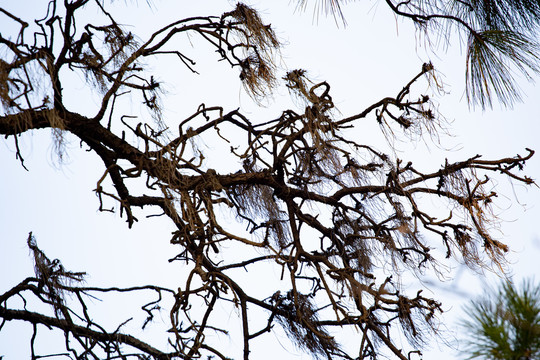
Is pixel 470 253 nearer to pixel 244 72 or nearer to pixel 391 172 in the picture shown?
pixel 391 172

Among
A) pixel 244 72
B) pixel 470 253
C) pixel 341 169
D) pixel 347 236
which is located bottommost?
pixel 470 253

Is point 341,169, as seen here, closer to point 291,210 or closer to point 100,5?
point 291,210

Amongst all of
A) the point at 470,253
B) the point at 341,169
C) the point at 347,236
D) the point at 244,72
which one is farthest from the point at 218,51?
the point at 470,253

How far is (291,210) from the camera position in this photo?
2.30m

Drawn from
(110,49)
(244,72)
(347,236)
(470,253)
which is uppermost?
(110,49)

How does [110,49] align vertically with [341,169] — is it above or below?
above

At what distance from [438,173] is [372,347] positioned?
A: 0.57 meters

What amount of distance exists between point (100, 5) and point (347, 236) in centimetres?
116

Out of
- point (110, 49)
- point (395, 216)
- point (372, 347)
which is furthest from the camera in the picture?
point (110, 49)

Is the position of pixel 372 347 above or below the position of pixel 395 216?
below

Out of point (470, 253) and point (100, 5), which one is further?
point (100, 5)

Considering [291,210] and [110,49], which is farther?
[110,49]

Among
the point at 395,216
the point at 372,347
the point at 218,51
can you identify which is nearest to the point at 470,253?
the point at 395,216

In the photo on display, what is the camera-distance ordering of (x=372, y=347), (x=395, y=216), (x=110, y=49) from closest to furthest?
(x=372, y=347)
(x=395, y=216)
(x=110, y=49)
